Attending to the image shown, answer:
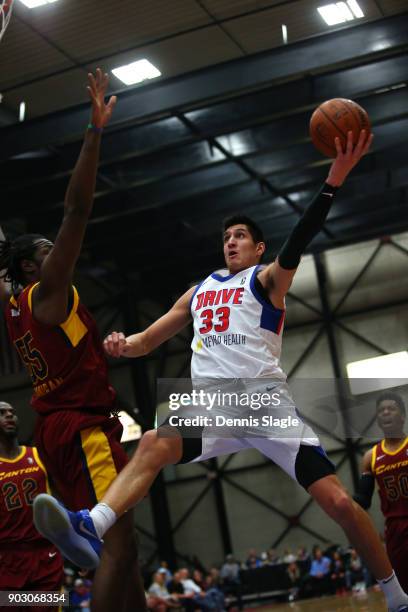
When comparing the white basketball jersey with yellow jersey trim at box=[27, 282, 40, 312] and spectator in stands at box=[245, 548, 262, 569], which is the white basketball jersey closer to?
yellow jersey trim at box=[27, 282, 40, 312]

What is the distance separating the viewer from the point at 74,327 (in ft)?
15.1

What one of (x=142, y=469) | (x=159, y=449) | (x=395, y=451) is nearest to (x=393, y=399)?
(x=395, y=451)

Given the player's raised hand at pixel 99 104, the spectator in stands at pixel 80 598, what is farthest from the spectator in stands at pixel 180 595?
the player's raised hand at pixel 99 104

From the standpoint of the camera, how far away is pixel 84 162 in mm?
4238

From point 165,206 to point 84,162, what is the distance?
15.6 metres

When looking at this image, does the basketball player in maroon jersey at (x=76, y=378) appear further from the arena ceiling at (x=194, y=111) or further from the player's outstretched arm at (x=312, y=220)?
the arena ceiling at (x=194, y=111)

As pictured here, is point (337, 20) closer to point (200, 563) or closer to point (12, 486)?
point (12, 486)

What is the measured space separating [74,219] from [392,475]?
3632 millimetres

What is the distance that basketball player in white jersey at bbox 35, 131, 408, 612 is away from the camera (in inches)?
173

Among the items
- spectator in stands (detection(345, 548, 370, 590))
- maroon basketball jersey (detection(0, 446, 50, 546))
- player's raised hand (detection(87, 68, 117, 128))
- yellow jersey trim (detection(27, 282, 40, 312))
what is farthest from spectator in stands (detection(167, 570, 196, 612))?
player's raised hand (detection(87, 68, 117, 128))

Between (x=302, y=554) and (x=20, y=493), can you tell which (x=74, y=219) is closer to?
(x=20, y=493)

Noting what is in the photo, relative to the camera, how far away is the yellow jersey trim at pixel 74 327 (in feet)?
15.0

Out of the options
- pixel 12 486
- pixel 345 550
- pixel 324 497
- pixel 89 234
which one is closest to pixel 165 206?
pixel 89 234

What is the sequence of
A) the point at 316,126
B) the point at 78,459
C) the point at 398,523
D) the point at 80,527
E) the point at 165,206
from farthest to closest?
the point at 165,206
the point at 398,523
the point at 316,126
the point at 78,459
the point at 80,527
